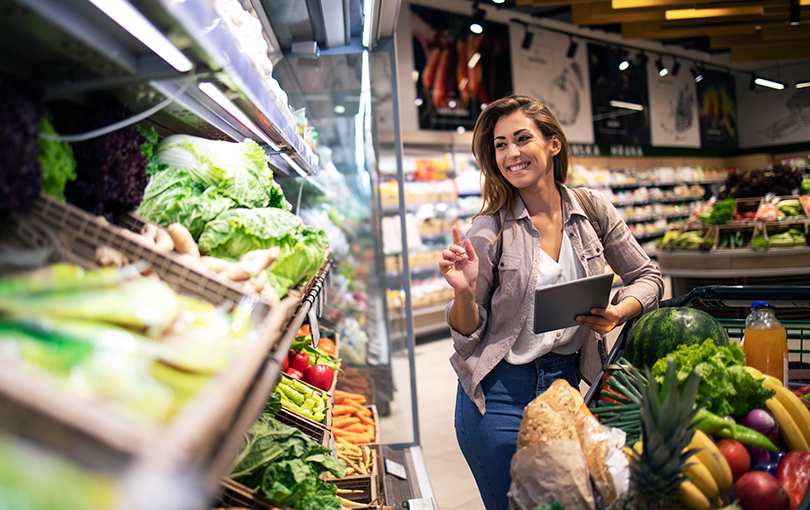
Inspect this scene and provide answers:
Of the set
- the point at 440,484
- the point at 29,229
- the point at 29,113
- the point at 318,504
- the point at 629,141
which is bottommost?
the point at 440,484

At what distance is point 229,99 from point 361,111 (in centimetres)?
264

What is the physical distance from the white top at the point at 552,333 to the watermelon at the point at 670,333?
0.67ft

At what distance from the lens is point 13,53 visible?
710 millimetres

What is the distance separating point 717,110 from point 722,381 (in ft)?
52.2

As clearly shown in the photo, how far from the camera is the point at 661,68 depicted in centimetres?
1232

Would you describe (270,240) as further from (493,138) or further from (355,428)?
(355,428)

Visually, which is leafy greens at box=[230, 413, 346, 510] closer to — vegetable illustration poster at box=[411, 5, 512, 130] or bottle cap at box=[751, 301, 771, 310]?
bottle cap at box=[751, 301, 771, 310]

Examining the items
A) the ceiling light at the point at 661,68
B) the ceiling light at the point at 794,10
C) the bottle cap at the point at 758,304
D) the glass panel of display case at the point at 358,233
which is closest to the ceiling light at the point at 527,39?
the ceiling light at the point at 794,10

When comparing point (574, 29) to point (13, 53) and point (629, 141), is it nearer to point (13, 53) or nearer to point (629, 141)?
point (629, 141)

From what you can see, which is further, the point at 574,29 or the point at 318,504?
the point at 574,29

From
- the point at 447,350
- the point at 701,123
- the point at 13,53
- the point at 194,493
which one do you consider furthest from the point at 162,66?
the point at 701,123

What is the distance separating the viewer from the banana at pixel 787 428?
1.36 m

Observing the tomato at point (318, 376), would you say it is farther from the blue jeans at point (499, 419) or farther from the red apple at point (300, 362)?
the blue jeans at point (499, 419)

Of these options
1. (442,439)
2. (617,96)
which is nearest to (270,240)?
(442,439)
